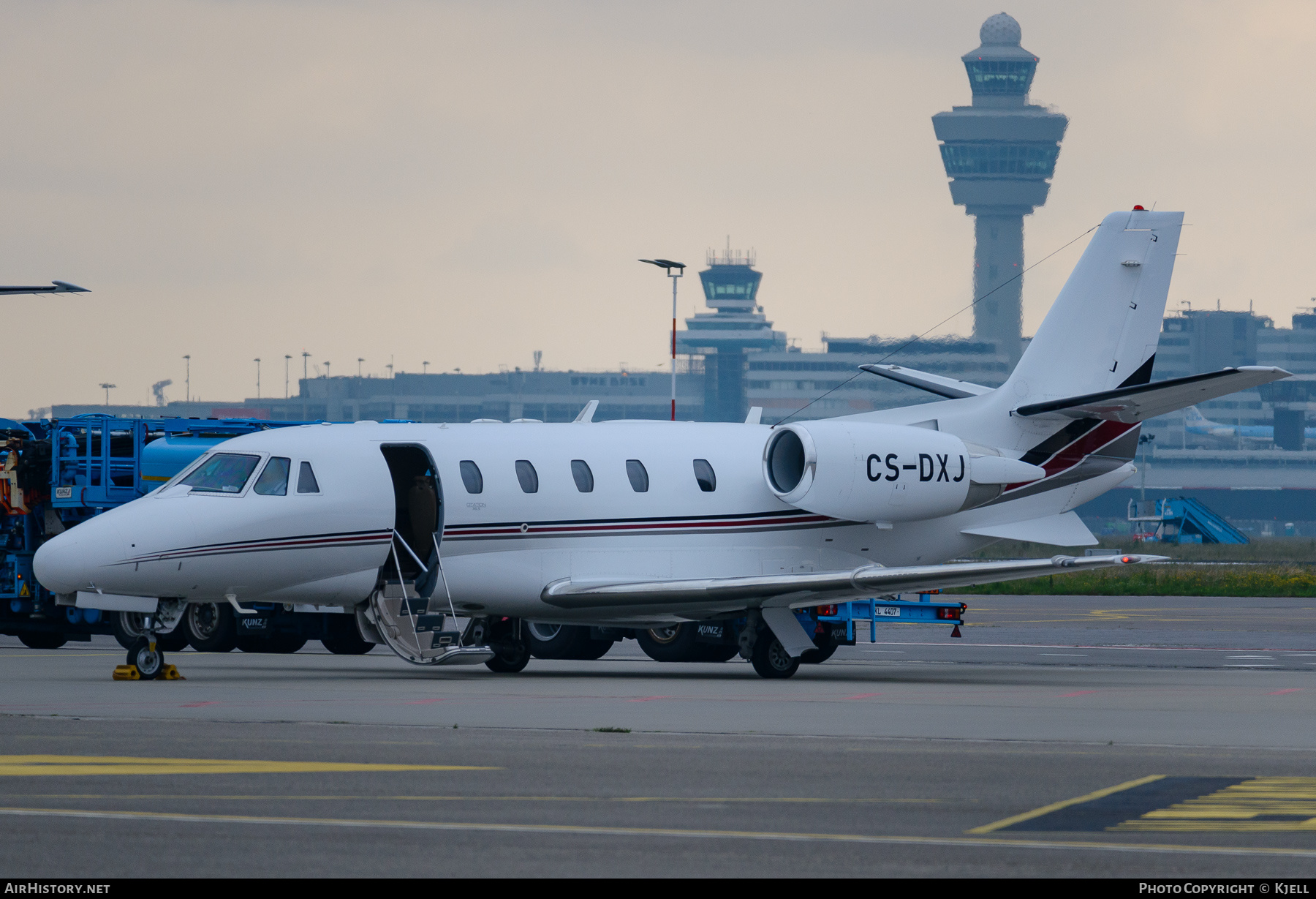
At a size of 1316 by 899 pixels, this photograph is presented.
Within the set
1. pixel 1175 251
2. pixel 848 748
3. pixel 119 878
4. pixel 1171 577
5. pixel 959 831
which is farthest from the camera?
pixel 1171 577

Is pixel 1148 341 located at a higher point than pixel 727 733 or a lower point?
higher

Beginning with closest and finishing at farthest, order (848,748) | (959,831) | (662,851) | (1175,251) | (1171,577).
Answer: (662,851)
(959,831)
(848,748)
(1175,251)
(1171,577)

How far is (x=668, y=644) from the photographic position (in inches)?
1155

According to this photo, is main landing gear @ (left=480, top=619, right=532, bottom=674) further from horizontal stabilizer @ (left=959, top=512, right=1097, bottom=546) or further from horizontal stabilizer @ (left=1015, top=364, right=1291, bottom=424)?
horizontal stabilizer @ (left=1015, top=364, right=1291, bottom=424)

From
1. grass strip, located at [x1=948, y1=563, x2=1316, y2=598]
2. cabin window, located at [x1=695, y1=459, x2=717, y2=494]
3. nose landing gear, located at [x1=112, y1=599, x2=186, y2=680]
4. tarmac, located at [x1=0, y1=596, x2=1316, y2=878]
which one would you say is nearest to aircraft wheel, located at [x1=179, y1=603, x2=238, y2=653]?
tarmac, located at [x1=0, y1=596, x2=1316, y2=878]

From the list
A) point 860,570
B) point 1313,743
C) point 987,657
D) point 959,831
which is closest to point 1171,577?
point 987,657

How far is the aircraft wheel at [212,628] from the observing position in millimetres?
31266

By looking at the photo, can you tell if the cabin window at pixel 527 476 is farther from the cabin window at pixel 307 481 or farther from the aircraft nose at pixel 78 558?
the aircraft nose at pixel 78 558

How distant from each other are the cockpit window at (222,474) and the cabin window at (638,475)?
212 inches

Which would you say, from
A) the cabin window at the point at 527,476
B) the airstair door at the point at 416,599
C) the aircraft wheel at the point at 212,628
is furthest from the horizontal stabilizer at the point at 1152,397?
the aircraft wheel at the point at 212,628

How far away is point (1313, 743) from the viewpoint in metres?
16.7

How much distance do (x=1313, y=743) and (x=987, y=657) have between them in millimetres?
13688

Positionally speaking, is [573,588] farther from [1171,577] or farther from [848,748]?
[1171,577]

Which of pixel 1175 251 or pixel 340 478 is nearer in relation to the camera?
pixel 340 478
